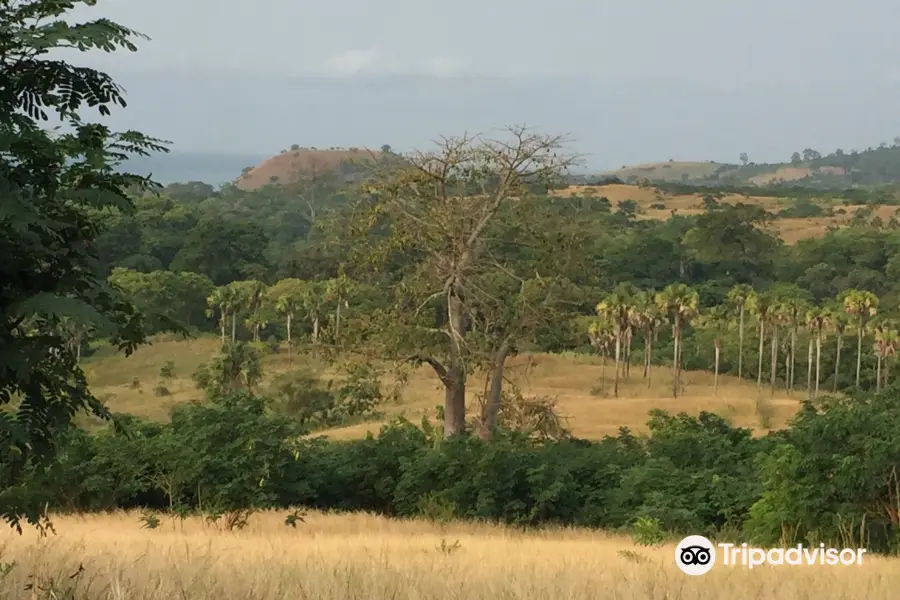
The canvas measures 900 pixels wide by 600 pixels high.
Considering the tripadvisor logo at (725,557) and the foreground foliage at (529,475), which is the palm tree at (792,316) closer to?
the foreground foliage at (529,475)

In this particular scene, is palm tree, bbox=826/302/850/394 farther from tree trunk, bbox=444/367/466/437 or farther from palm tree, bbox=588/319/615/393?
tree trunk, bbox=444/367/466/437

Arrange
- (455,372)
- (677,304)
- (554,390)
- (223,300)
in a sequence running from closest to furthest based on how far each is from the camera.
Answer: (455,372) < (677,304) < (554,390) < (223,300)

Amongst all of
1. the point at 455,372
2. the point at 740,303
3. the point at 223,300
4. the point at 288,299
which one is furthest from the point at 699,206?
the point at 455,372

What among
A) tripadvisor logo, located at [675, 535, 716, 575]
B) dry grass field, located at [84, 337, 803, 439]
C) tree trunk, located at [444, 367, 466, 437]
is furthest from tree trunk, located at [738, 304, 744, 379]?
tripadvisor logo, located at [675, 535, 716, 575]

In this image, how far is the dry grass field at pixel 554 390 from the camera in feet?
147

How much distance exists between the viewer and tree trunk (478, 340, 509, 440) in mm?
23844

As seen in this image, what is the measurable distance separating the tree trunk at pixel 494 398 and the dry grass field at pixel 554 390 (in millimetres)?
12711

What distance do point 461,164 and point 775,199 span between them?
13546 cm

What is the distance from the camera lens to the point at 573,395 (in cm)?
5147

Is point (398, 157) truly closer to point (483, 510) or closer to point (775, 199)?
point (483, 510)

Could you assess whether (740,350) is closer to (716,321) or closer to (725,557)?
(716,321)

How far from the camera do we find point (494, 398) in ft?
82.5

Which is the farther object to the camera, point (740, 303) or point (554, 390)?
point (740, 303)

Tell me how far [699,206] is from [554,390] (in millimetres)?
90460
